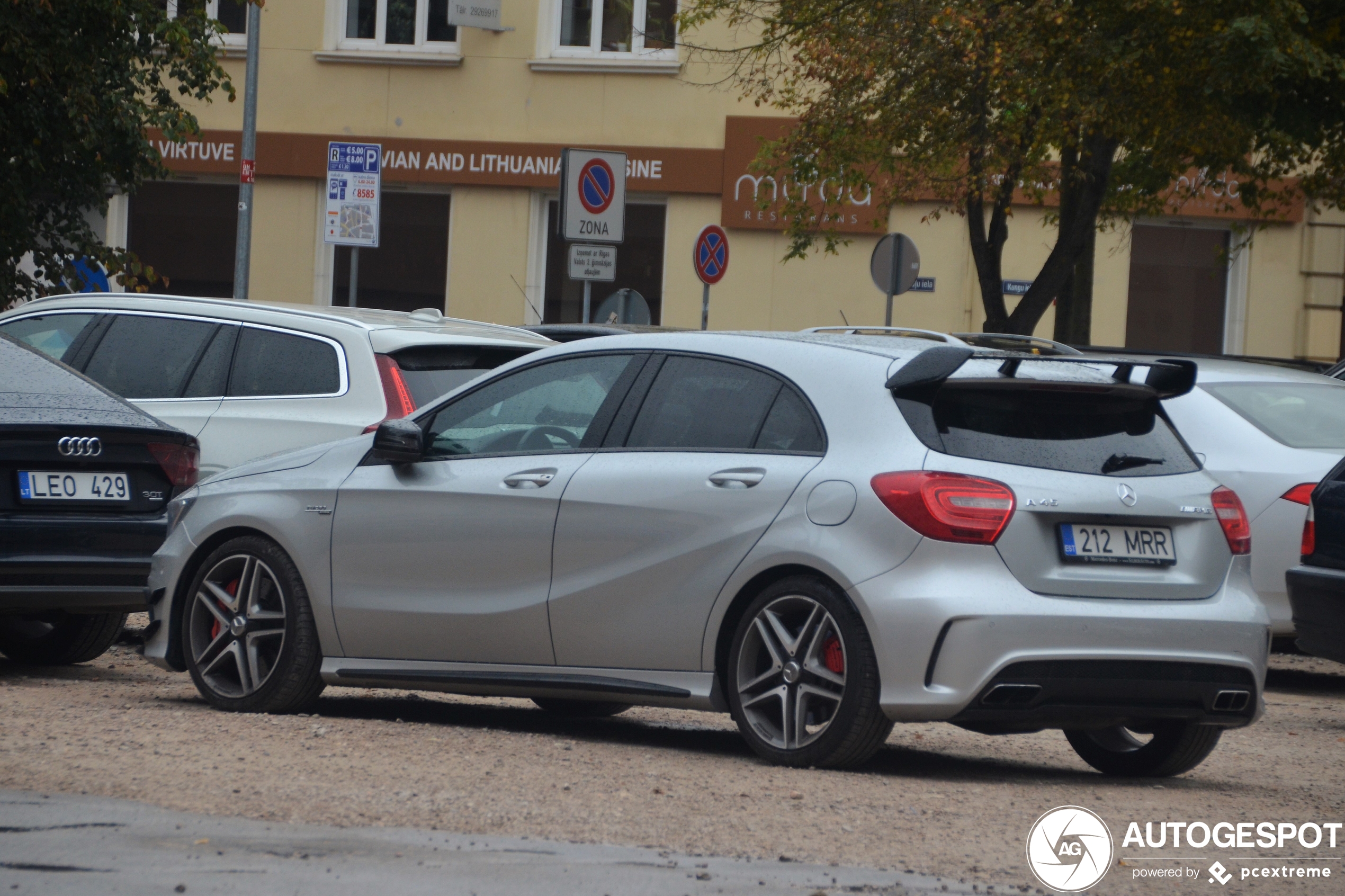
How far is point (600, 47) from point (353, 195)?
983 centimetres

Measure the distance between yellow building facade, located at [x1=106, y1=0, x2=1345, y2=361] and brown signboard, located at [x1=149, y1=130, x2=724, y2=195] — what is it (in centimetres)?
3

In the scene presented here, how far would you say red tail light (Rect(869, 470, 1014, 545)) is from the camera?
19.7ft

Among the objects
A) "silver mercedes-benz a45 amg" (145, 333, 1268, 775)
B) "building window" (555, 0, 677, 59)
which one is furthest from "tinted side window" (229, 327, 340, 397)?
"building window" (555, 0, 677, 59)

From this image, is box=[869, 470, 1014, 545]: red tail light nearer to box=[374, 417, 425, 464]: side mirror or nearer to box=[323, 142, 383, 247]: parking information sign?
box=[374, 417, 425, 464]: side mirror

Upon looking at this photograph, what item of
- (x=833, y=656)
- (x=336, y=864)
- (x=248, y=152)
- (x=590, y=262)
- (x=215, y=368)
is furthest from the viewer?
(x=248, y=152)

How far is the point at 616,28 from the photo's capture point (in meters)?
28.0

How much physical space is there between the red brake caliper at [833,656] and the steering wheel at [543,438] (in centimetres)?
134

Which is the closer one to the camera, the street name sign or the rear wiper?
the rear wiper

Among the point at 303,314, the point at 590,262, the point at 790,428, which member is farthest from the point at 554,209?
the point at 790,428

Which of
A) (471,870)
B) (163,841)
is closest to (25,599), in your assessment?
(163,841)

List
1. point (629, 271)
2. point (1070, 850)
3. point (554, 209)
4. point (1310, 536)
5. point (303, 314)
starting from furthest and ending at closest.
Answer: point (554, 209) < point (629, 271) < point (303, 314) < point (1310, 536) < point (1070, 850)

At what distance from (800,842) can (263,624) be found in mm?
3092

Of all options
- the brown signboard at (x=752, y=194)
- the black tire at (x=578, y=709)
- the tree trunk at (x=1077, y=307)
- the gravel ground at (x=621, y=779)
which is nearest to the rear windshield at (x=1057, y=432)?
the gravel ground at (x=621, y=779)

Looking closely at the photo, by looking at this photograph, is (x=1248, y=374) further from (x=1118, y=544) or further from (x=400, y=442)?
(x=400, y=442)
